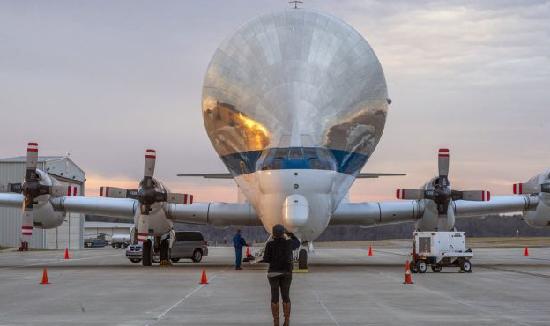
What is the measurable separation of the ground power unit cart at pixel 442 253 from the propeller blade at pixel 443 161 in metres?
3.77

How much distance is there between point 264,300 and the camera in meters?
16.9

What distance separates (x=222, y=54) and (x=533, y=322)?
751 inches

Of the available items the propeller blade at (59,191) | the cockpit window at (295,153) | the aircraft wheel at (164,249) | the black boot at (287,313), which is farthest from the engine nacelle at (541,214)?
the black boot at (287,313)

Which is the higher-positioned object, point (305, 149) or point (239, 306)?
point (305, 149)

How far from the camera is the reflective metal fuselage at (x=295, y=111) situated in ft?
83.6

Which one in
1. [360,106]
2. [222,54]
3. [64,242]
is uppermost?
[222,54]

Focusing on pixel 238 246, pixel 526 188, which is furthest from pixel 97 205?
pixel 526 188

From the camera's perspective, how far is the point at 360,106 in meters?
29.0

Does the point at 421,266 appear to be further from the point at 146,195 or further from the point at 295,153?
the point at 146,195

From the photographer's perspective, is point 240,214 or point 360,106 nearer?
point 360,106

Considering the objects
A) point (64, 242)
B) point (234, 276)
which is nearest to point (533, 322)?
point (234, 276)

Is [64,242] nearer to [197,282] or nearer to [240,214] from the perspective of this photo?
[240,214]

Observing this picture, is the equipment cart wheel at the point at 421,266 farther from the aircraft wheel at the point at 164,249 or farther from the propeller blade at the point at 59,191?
the propeller blade at the point at 59,191

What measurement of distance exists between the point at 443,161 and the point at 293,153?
7.60 meters
